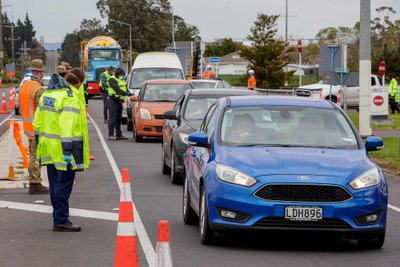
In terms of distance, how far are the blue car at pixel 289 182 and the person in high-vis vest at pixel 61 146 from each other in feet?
4.34

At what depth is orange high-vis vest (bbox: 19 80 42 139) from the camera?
49.3 feet

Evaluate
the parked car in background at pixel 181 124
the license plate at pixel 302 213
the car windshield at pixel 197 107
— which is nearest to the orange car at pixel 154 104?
the parked car in background at pixel 181 124

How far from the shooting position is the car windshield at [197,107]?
704 inches

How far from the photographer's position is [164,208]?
13477 millimetres

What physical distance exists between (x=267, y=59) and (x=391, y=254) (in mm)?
76420

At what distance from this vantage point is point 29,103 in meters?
15.2

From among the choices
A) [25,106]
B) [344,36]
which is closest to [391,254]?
[25,106]

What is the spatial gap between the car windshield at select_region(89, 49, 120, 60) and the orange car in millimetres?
34001

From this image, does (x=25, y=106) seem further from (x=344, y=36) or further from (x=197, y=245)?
(x=344, y=36)

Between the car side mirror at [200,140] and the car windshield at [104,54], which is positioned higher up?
the car windshield at [104,54]

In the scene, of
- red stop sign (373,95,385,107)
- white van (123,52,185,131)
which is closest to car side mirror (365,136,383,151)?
white van (123,52,185,131)

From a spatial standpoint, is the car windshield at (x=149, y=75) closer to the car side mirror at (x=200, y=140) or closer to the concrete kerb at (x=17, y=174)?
the concrete kerb at (x=17, y=174)

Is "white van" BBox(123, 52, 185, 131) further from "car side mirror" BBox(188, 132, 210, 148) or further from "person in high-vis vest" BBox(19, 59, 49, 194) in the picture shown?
"car side mirror" BBox(188, 132, 210, 148)

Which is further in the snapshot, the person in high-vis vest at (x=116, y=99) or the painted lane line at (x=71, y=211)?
the person in high-vis vest at (x=116, y=99)
